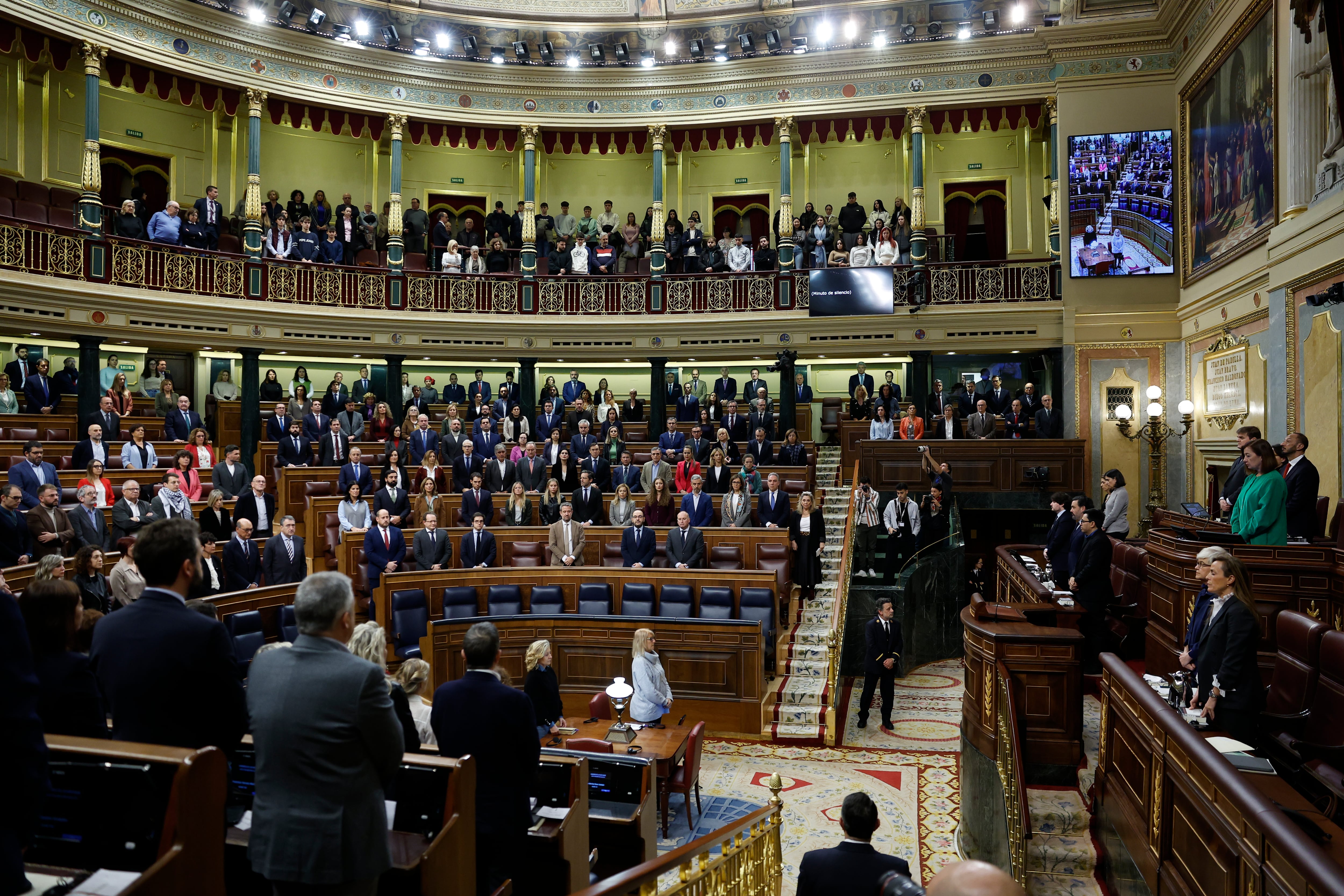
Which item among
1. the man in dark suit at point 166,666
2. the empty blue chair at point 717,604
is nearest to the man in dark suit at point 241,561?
the empty blue chair at point 717,604

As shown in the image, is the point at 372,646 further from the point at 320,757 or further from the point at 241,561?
the point at 241,561

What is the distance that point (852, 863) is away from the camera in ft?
10.2

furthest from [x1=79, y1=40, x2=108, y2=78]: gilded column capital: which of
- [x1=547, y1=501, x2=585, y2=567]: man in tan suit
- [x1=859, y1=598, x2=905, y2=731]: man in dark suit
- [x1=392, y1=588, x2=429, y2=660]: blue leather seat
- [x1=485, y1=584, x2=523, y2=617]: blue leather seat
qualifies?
[x1=859, y1=598, x2=905, y2=731]: man in dark suit

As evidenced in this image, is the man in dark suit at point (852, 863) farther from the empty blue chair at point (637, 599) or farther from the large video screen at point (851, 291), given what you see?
the large video screen at point (851, 291)

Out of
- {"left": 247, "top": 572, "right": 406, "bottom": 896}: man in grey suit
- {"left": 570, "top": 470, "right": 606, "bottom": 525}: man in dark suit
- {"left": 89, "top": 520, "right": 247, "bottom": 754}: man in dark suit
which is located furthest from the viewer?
{"left": 570, "top": 470, "right": 606, "bottom": 525}: man in dark suit

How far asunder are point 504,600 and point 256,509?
2832 mm

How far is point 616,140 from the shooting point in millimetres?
18172

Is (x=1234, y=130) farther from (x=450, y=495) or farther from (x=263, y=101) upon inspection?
(x=263, y=101)

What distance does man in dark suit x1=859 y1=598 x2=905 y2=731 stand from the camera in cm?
849

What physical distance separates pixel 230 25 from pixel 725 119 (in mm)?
8752

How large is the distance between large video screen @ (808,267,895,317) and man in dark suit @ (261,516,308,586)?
1024 centimetres

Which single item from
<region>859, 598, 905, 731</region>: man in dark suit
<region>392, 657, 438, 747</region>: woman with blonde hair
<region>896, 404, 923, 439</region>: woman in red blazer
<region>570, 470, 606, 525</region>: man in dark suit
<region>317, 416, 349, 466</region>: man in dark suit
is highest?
<region>896, 404, 923, 439</region>: woman in red blazer

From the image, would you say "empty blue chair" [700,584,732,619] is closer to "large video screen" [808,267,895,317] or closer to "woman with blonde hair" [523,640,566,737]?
"woman with blonde hair" [523,640,566,737]

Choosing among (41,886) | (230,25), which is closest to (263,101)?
(230,25)
